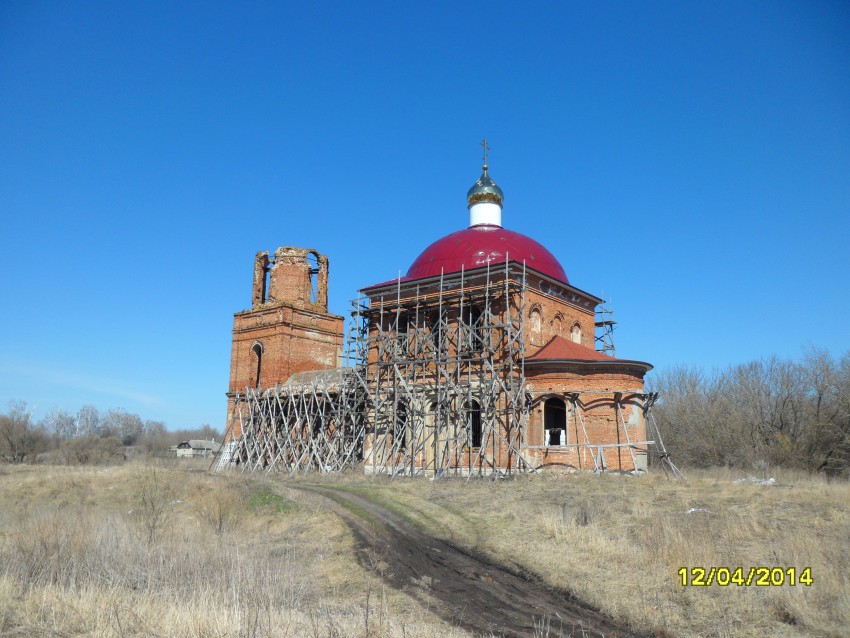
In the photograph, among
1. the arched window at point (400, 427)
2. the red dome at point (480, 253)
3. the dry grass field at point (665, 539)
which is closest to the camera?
the dry grass field at point (665, 539)

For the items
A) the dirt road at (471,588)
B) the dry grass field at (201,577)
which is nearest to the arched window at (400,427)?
the dry grass field at (201,577)

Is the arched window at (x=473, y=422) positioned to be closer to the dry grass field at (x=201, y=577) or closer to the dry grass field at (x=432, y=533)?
the dry grass field at (x=432, y=533)

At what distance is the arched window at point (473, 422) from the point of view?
22922mm

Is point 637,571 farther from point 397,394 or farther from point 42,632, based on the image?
point 397,394

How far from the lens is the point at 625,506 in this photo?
1473cm

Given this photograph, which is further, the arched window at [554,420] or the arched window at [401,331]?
the arched window at [401,331]

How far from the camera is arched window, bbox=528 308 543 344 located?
23903 mm

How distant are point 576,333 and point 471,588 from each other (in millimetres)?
18248

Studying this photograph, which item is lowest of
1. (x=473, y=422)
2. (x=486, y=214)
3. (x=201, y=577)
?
(x=201, y=577)

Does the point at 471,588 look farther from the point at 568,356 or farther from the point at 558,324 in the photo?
the point at 558,324

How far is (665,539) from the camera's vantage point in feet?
35.9

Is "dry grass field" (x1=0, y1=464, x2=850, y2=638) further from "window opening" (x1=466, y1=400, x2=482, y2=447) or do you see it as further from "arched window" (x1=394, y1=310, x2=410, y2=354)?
"arched window" (x1=394, y1=310, x2=410, y2=354)

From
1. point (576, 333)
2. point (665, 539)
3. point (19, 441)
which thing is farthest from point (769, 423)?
point (19, 441)
